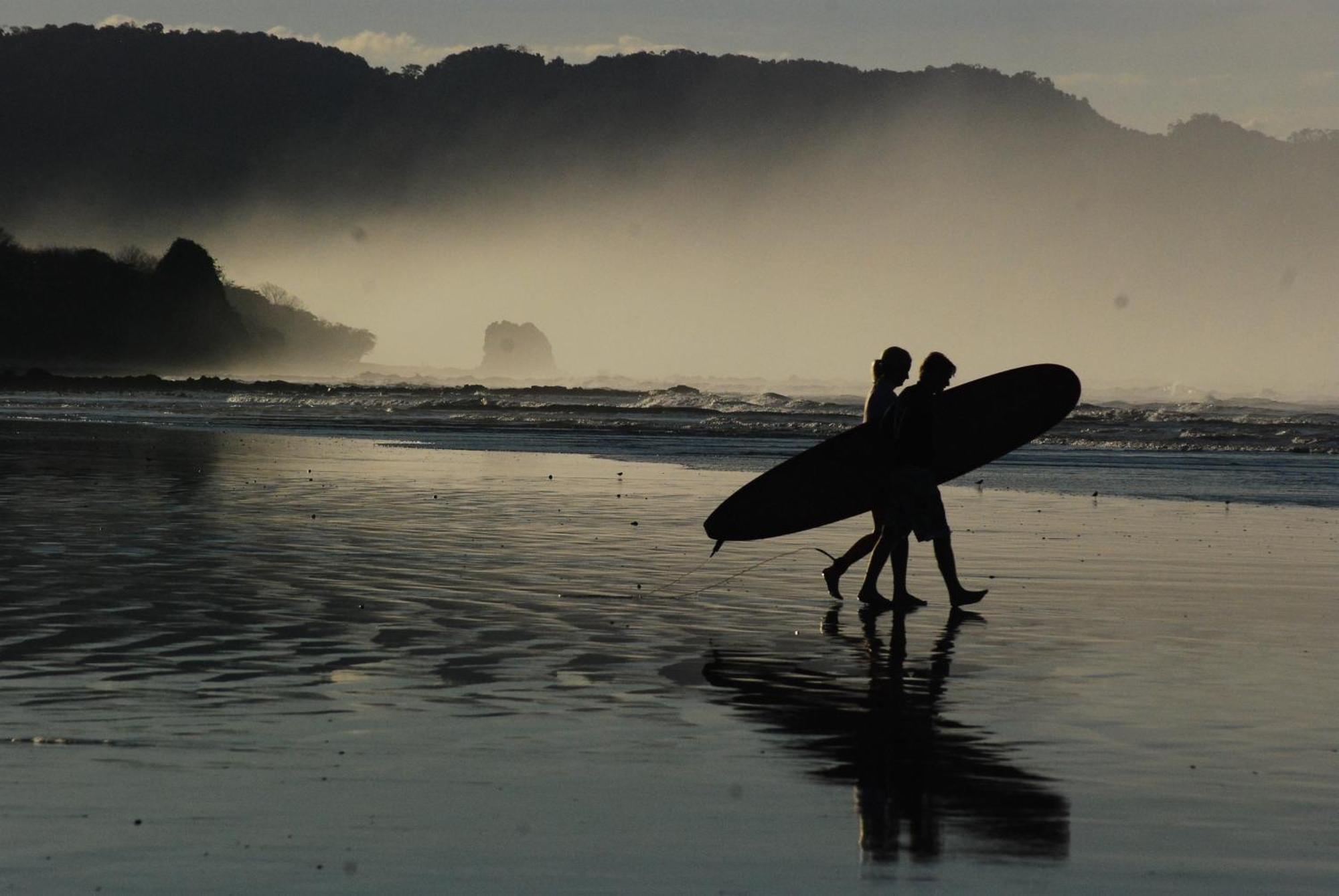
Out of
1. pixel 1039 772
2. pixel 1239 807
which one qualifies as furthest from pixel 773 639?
pixel 1239 807

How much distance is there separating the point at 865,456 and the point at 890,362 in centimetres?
112

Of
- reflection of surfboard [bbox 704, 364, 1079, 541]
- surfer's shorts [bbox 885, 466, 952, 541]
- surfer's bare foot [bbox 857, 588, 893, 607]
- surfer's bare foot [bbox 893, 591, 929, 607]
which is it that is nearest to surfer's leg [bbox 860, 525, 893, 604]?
surfer's bare foot [bbox 857, 588, 893, 607]

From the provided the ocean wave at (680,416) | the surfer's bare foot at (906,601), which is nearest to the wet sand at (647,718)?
the surfer's bare foot at (906,601)

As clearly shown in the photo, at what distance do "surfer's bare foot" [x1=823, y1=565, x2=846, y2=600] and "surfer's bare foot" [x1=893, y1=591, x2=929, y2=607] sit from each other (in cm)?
60

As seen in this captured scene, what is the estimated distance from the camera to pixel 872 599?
12.5 metres

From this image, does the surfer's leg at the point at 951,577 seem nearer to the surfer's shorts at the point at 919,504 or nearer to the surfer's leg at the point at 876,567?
the surfer's shorts at the point at 919,504

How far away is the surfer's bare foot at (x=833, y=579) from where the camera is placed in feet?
42.7

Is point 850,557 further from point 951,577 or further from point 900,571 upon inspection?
point 951,577

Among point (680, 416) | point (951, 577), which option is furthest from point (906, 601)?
point (680, 416)

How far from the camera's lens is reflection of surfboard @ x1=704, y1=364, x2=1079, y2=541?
14.7 m

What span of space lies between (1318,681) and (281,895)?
20.8ft

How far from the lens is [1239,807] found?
630 cm

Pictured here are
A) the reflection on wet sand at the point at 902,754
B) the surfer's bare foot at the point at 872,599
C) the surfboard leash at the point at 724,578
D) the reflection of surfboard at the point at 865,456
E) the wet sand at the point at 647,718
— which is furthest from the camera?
the reflection of surfboard at the point at 865,456

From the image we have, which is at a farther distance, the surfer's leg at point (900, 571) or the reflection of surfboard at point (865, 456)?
the reflection of surfboard at point (865, 456)
